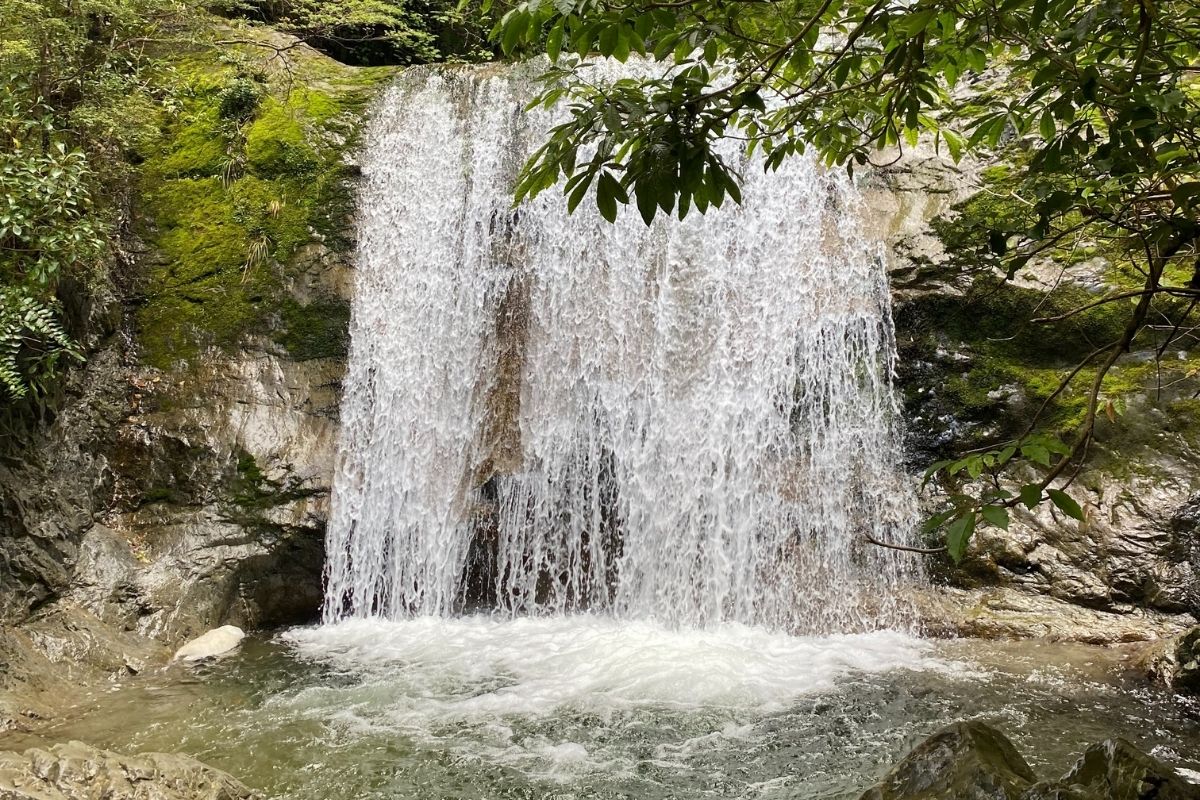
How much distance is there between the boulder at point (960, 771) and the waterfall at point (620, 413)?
3889mm

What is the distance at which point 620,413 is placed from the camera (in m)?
7.90

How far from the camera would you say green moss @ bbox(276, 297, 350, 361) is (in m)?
8.28

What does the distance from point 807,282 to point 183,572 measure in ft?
20.2

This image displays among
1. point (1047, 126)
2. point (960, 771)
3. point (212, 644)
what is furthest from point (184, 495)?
point (1047, 126)

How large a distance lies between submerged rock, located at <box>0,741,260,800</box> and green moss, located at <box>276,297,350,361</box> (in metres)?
5.17

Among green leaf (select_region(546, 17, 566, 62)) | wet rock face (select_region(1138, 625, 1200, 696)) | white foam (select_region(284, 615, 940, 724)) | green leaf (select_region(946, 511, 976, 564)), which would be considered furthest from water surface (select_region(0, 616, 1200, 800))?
green leaf (select_region(546, 17, 566, 62))

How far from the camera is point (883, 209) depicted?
802 centimetres

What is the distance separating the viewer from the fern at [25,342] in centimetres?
580

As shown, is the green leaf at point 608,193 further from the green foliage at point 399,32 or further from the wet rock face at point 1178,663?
the green foliage at point 399,32

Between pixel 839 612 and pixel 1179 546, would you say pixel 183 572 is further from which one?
pixel 1179 546

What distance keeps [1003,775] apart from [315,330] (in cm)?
729

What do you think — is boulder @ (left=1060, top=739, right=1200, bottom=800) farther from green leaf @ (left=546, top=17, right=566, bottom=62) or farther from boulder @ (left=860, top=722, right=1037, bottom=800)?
green leaf @ (left=546, top=17, right=566, bottom=62)

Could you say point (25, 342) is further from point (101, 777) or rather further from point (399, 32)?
point (399, 32)

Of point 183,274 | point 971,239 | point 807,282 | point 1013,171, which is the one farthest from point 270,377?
point 1013,171
